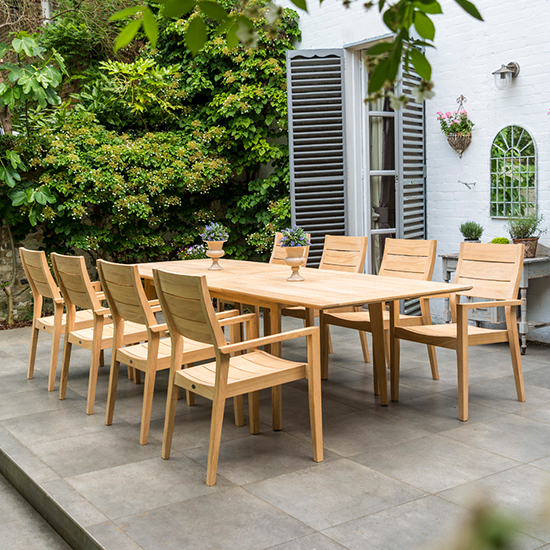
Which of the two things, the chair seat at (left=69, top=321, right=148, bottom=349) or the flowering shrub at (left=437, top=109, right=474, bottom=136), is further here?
the flowering shrub at (left=437, top=109, right=474, bottom=136)

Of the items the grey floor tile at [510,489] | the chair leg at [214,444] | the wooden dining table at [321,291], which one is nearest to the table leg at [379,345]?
the wooden dining table at [321,291]

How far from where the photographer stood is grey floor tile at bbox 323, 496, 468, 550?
2.38 m

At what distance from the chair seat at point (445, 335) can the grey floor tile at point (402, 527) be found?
1.30 m

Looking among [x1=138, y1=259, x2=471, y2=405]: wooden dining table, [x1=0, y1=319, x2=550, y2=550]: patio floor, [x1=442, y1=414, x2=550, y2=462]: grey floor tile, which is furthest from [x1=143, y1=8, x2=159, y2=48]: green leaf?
[x1=442, y1=414, x2=550, y2=462]: grey floor tile

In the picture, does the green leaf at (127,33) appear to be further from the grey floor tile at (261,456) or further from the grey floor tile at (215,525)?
the grey floor tile at (261,456)

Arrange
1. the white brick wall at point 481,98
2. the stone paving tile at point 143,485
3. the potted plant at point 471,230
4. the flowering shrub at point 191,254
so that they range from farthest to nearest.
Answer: the flowering shrub at point 191,254 → the potted plant at point 471,230 → the white brick wall at point 481,98 → the stone paving tile at point 143,485

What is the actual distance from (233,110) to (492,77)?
2946 millimetres

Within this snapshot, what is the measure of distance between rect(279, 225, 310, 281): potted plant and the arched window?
8.19 ft

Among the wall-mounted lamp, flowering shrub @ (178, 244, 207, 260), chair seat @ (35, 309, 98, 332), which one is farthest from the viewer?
flowering shrub @ (178, 244, 207, 260)

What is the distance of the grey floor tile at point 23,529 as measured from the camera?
272cm

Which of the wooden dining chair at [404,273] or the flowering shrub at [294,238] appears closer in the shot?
the flowering shrub at [294,238]

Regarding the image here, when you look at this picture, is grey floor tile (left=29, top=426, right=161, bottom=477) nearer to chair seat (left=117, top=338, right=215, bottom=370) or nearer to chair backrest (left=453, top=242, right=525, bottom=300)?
chair seat (left=117, top=338, right=215, bottom=370)

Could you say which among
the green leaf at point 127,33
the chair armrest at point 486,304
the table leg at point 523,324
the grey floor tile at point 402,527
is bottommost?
the grey floor tile at point 402,527

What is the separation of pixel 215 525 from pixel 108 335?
1.98 metres
